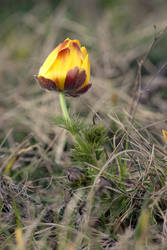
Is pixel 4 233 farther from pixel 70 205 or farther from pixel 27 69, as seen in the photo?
pixel 27 69

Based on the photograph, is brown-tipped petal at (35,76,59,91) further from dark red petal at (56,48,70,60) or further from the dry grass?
the dry grass

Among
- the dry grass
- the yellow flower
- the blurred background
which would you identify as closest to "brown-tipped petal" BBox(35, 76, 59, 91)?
the yellow flower

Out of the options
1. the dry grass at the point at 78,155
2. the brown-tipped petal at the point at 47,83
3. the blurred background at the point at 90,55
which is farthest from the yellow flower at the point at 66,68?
the blurred background at the point at 90,55

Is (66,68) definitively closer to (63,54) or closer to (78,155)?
(63,54)

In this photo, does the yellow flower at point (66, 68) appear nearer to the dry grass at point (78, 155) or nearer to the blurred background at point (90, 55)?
the dry grass at point (78, 155)

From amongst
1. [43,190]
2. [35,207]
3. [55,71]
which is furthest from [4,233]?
[55,71]

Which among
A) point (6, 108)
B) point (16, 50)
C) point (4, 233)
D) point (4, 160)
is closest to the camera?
point (4, 233)
